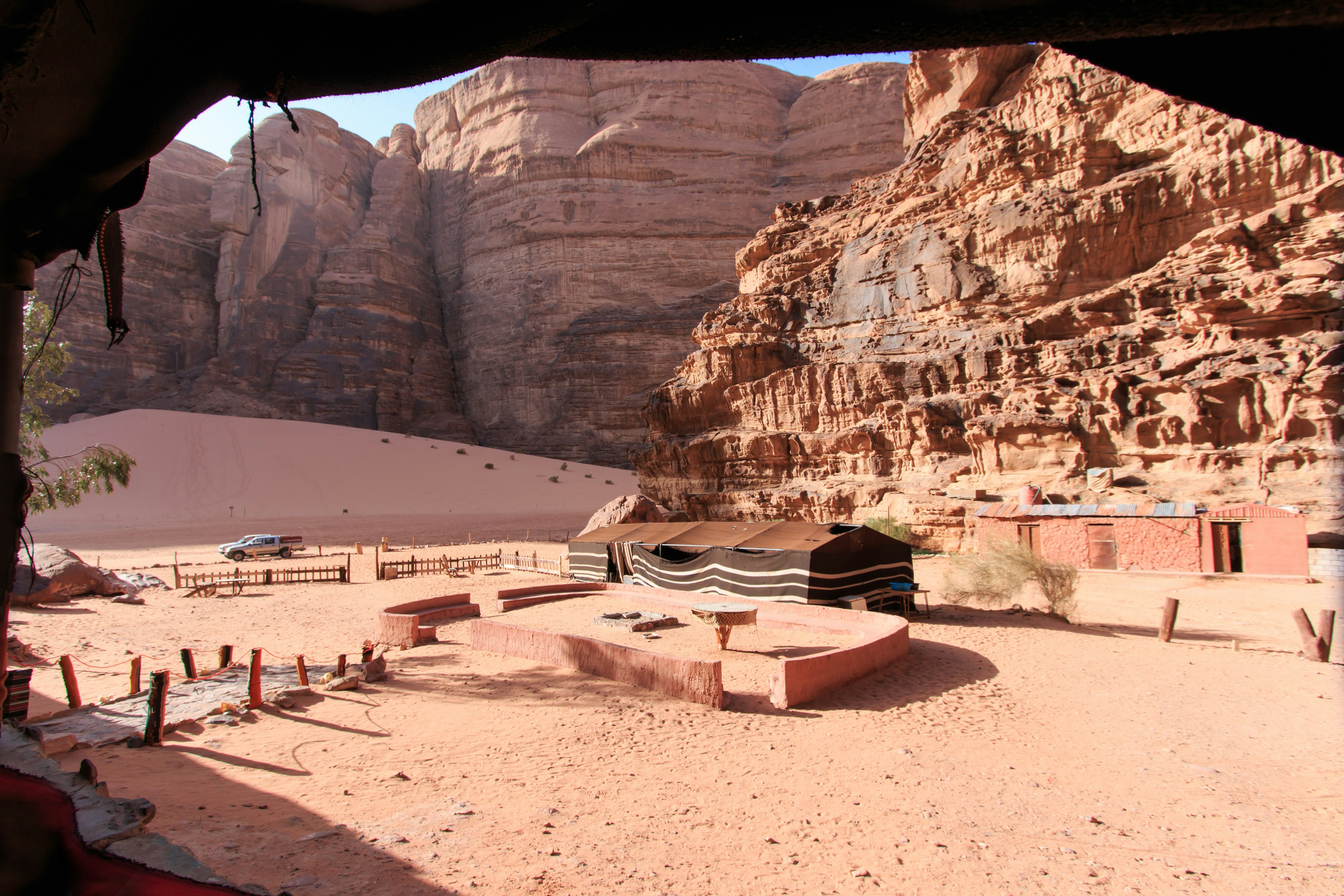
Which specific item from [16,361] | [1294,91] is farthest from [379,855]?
A: [1294,91]

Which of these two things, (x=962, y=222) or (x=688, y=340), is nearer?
(x=962, y=222)

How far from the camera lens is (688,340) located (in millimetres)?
62906

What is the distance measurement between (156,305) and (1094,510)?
76742mm

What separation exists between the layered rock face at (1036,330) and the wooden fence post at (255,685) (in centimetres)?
2008

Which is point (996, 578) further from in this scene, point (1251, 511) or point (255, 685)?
point (255, 685)

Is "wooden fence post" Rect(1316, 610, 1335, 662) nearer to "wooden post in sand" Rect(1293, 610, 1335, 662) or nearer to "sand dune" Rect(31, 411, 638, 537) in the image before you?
"wooden post in sand" Rect(1293, 610, 1335, 662)

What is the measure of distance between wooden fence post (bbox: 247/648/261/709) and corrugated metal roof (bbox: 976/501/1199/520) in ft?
62.8

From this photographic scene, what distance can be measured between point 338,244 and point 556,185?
80.9 feet

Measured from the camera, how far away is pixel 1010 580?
1402 cm

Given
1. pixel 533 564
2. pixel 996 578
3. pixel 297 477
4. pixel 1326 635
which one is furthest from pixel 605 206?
pixel 1326 635

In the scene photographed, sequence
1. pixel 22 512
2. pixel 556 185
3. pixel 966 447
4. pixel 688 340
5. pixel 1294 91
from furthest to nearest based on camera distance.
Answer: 1. pixel 556 185
2. pixel 688 340
3. pixel 966 447
4. pixel 22 512
5. pixel 1294 91

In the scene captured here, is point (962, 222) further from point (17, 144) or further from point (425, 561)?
point (17, 144)

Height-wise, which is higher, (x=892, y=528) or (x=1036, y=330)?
(x=1036, y=330)

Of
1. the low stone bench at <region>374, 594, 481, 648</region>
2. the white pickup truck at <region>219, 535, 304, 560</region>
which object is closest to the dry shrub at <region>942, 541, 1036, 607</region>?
the low stone bench at <region>374, 594, 481, 648</region>
